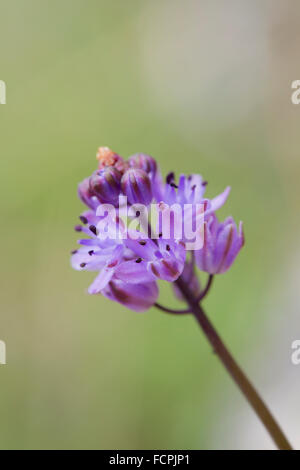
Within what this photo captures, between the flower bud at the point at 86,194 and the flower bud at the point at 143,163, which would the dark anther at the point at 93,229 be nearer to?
the flower bud at the point at 86,194

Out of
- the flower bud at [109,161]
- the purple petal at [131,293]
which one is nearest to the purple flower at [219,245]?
the purple petal at [131,293]

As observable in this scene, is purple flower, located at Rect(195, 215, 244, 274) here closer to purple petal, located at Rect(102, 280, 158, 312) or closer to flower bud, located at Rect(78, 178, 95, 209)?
purple petal, located at Rect(102, 280, 158, 312)

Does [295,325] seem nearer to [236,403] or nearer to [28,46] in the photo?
[236,403]

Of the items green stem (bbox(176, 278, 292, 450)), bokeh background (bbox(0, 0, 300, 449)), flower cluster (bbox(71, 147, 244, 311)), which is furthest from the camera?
bokeh background (bbox(0, 0, 300, 449))

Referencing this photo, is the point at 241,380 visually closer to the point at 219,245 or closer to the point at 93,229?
the point at 219,245

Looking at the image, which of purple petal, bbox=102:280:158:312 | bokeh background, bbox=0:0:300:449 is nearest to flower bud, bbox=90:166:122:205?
purple petal, bbox=102:280:158:312
